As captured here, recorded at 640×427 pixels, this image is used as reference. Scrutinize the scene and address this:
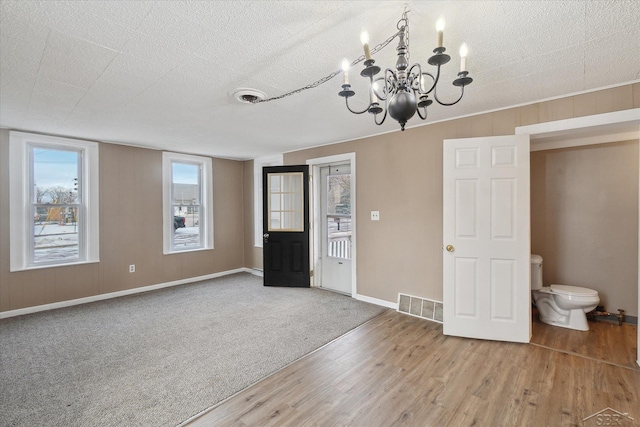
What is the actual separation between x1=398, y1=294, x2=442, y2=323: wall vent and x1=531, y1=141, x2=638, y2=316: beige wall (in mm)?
1681

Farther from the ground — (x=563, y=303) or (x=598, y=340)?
(x=563, y=303)

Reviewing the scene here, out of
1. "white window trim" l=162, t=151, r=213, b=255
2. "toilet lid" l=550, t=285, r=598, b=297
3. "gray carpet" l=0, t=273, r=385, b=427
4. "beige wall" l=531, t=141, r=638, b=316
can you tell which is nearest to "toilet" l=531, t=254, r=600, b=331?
"toilet lid" l=550, t=285, r=598, b=297

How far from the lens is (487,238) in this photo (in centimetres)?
284

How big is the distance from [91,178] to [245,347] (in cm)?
346

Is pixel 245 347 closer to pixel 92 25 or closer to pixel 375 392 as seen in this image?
pixel 375 392

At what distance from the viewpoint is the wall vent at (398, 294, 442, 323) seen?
10.9 feet

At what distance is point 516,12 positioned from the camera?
4.86 ft

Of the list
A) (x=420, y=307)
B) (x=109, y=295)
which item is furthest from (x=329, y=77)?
(x=109, y=295)

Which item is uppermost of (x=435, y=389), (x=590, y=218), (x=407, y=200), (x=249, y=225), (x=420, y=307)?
(x=407, y=200)

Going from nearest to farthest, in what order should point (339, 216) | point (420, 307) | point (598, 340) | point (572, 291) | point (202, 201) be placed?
point (598, 340), point (572, 291), point (420, 307), point (339, 216), point (202, 201)

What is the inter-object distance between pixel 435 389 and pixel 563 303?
6.87 feet

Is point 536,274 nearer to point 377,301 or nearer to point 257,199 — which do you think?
point 377,301

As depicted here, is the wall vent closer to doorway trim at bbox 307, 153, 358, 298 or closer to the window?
doorway trim at bbox 307, 153, 358, 298

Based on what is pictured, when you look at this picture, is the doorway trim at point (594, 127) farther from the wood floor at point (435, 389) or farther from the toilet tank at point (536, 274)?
the toilet tank at point (536, 274)
